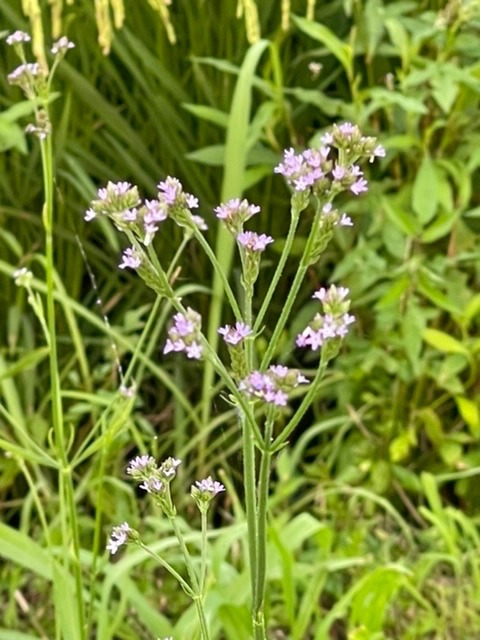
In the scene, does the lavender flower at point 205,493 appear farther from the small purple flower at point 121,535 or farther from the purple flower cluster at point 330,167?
the purple flower cluster at point 330,167

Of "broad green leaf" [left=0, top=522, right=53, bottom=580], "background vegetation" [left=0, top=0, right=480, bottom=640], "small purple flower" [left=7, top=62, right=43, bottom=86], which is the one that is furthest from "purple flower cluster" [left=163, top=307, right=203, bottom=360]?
"background vegetation" [left=0, top=0, right=480, bottom=640]

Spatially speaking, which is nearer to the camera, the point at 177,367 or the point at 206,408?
the point at 206,408

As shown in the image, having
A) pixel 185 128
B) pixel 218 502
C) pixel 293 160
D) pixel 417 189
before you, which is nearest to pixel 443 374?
pixel 417 189

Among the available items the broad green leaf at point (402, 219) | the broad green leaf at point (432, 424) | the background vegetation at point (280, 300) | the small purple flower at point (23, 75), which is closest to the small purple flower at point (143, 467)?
the small purple flower at point (23, 75)

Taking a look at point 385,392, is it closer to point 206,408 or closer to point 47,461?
point 206,408

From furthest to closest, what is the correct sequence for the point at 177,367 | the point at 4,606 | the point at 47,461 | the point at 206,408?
1. the point at 177,367
2. the point at 206,408
3. the point at 4,606
4. the point at 47,461

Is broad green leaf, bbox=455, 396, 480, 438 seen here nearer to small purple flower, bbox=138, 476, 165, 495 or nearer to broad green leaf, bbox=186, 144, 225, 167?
broad green leaf, bbox=186, 144, 225, 167

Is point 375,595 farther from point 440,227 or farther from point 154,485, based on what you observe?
point 154,485
